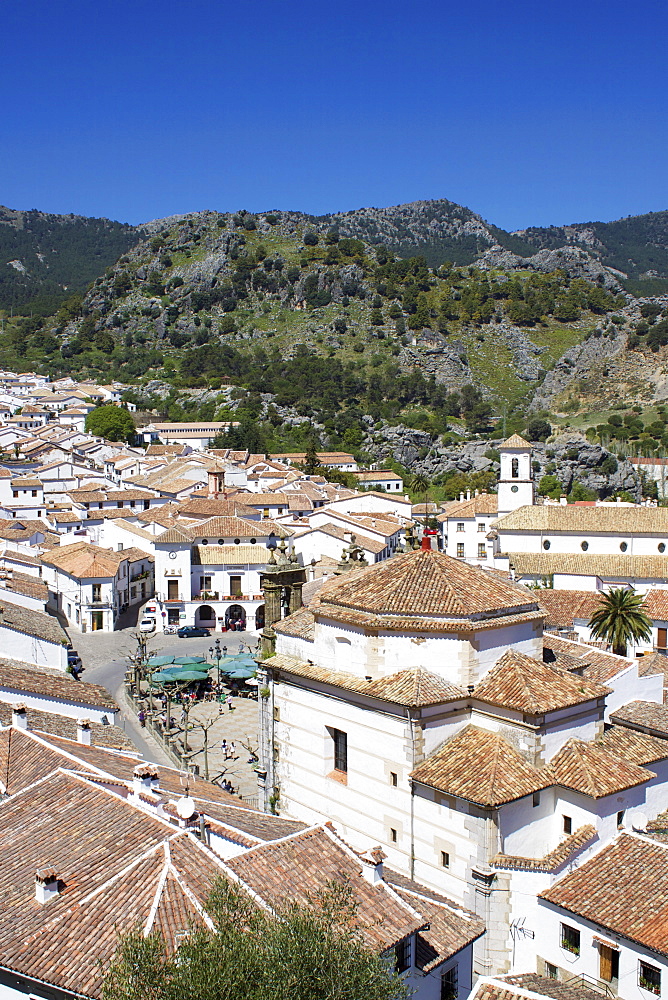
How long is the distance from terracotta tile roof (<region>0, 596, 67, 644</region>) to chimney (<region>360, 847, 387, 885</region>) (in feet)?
63.6

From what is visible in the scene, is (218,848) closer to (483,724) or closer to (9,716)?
(483,724)

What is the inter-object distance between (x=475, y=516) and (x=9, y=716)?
48.0 metres

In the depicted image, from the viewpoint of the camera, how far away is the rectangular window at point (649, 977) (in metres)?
14.4

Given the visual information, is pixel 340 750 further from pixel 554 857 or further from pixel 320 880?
pixel 320 880

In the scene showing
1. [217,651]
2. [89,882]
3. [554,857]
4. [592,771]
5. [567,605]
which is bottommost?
[217,651]

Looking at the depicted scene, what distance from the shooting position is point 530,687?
17547 mm

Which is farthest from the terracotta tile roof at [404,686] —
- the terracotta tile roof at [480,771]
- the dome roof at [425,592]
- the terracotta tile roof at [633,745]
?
the terracotta tile roof at [633,745]

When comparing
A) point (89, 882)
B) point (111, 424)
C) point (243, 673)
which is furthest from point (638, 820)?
point (111, 424)

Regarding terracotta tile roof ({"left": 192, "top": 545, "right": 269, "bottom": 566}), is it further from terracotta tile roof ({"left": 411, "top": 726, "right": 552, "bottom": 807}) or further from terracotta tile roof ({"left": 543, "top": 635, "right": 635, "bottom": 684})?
terracotta tile roof ({"left": 411, "top": 726, "right": 552, "bottom": 807})

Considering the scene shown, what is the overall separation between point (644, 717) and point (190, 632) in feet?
104

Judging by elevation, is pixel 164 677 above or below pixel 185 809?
below

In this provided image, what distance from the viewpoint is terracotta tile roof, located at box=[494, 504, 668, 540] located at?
5191 cm

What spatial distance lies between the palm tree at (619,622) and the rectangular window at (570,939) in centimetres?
2007

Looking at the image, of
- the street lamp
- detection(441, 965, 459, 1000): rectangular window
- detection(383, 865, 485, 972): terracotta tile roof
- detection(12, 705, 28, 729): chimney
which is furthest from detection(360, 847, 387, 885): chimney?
the street lamp
